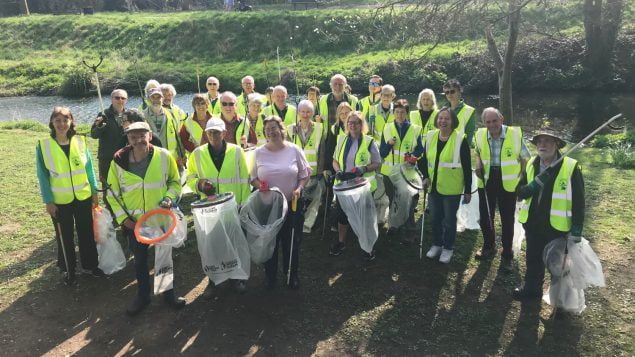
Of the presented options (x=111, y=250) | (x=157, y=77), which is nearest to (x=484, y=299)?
(x=111, y=250)

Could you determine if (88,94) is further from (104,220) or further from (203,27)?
(104,220)

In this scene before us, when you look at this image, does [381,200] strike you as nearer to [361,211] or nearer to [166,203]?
[361,211]

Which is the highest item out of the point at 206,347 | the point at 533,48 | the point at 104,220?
the point at 533,48

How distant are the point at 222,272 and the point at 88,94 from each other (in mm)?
26268

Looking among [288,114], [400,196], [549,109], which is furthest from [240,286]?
[549,109]

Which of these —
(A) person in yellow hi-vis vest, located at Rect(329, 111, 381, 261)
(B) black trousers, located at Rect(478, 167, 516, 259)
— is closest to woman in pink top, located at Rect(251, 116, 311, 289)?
(A) person in yellow hi-vis vest, located at Rect(329, 111, 381, 261)

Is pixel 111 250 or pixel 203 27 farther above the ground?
pixel 203 27

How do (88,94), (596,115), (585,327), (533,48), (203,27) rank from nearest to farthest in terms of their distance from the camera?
(585,327) < (596,115) < (533,48) < (88,94) < (203,27)

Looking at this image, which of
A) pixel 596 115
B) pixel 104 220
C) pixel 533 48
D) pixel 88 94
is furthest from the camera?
pixel 88 94

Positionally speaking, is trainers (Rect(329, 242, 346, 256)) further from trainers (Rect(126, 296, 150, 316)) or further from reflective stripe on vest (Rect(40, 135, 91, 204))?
reflective stripe on vest (Rect(40, 135, 91, 204))

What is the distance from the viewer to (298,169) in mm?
4914

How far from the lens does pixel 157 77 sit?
28.5 m

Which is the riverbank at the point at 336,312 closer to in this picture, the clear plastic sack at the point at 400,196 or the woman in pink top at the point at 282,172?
the clear plastic sack at the point at 400,196

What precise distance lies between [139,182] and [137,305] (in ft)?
4.27
